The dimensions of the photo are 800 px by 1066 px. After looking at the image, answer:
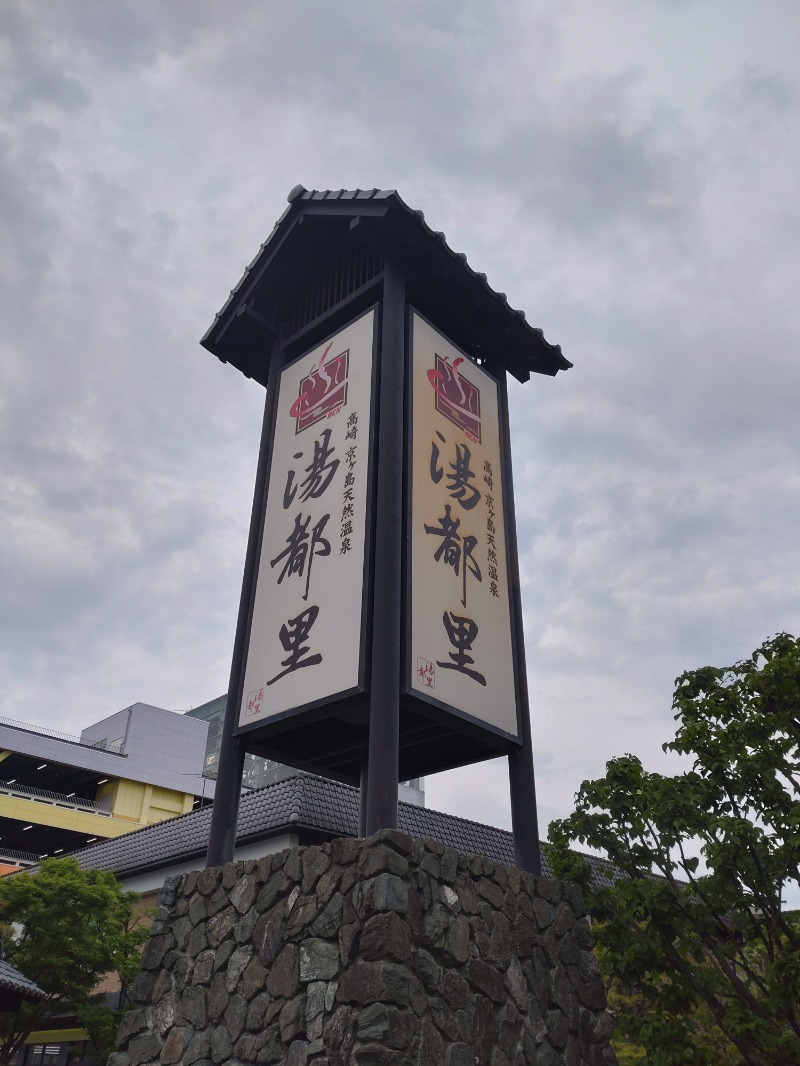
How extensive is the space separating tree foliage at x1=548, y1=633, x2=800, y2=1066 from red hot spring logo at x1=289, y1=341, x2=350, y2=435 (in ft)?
17.3

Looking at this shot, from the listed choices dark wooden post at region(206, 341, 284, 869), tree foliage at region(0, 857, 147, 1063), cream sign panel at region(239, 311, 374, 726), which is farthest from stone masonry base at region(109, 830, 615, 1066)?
tree foliage at region(0, 857, 147, 1063)

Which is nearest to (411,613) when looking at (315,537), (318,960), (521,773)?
(315,537)

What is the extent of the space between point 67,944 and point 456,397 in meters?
11.1

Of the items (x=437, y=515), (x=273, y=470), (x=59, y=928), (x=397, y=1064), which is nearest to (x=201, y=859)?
(x=59, y=928)

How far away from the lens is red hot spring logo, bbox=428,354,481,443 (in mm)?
10289

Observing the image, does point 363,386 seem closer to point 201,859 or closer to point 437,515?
point 437,515

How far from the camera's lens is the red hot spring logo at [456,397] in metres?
10.3

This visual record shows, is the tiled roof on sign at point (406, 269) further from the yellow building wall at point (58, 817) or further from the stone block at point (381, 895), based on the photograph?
the yellow building wall at point (58, 817)

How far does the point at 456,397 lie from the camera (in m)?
10.5

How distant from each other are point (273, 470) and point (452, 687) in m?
3.72

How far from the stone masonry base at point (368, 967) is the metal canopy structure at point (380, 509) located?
0.59m

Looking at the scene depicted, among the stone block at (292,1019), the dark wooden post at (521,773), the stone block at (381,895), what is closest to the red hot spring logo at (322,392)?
the dark wooden post at (521,773)

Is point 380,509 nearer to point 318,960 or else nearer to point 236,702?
point 236,702

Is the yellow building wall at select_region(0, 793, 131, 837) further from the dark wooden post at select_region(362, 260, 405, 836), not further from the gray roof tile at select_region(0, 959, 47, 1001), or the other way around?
the dark wooden post at select_region(362, 260, 405, 836)
